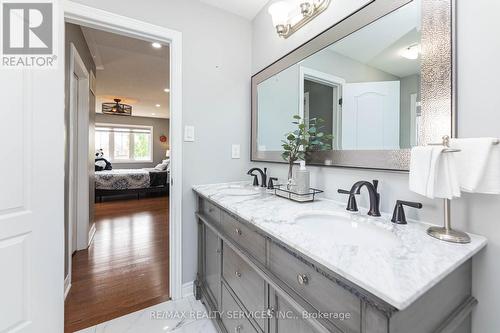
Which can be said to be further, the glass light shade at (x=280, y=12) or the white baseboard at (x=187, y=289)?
the white baseboard at (x=187, y=289)

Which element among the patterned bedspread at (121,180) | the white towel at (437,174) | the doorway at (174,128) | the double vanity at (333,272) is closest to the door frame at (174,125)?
the doorway at (174,128)

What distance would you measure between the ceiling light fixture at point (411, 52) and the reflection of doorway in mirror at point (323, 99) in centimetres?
33

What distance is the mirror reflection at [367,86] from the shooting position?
0.96 metres

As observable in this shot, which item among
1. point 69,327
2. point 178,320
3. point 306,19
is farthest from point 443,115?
point 69,327

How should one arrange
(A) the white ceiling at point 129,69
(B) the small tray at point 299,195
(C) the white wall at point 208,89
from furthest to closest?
1. (A) the white ceiling at point 129,69
2. (C) the white wall at point 208,89
3. (B) the small tray at point 299,195

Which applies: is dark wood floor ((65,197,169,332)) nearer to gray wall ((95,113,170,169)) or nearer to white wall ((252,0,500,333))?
white wall ((252,0,500,333))

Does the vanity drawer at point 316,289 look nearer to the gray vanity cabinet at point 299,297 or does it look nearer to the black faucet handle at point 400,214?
the gray vanity cabinet at point 299,297

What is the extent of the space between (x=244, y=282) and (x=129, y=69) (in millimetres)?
3973

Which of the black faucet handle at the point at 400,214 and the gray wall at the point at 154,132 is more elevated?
the gray wall at the point at 154,132

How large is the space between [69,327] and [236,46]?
249cm

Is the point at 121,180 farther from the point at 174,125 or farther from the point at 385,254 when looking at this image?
the point at 385,254

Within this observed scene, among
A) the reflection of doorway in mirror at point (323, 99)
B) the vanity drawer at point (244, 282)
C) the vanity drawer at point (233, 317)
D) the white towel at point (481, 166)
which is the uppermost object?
the reflection of doorway in mirror at point (323, 99)

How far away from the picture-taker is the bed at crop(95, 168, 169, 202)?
5105 mm

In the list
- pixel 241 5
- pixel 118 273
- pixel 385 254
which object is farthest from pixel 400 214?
pixel 118 273
